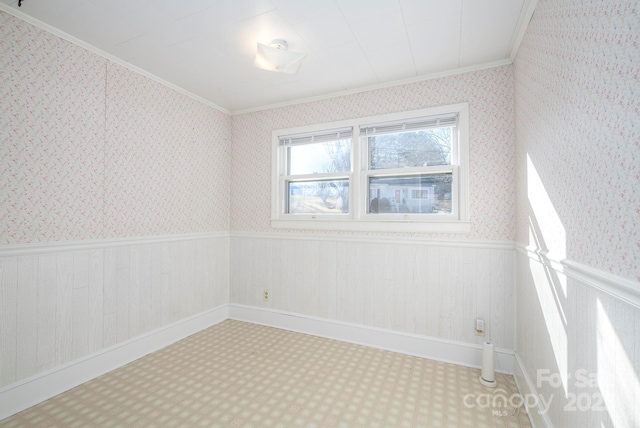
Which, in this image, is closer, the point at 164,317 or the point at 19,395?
the point at 19,395

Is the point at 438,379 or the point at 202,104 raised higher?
the point at 202,104

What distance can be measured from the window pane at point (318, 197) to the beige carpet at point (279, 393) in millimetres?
1487

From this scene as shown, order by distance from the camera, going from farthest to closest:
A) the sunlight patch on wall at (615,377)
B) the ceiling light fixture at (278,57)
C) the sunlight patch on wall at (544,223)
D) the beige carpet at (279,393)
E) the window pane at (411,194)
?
the window pane at (411,194)
the ceiling light fixture at (278,57)
the beige carpet at (279,393)
the sunlight patch on wall at (544,223)
the sunlight patch on wall at (615,377)

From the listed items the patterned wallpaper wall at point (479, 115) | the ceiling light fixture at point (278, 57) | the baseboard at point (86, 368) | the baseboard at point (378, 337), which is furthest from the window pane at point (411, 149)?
the baseboard at point (86, 368)

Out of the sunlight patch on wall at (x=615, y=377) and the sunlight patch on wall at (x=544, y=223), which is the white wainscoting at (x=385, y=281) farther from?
the sunlight patch on wall at (x=615, y=377)

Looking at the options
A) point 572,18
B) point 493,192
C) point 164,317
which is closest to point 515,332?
point 493,192

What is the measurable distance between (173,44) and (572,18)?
255 centimetres

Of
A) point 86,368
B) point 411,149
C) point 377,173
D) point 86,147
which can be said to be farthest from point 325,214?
point 86,368

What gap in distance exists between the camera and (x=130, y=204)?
2.60 metres

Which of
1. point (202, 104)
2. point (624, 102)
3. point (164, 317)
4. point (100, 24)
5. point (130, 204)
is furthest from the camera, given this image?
point (202, 104)

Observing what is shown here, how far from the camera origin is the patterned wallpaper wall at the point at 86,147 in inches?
75.4

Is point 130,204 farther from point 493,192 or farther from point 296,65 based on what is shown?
point 493,192

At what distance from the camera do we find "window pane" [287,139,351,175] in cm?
322

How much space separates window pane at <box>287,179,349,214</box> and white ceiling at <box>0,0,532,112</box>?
43.7 inches
